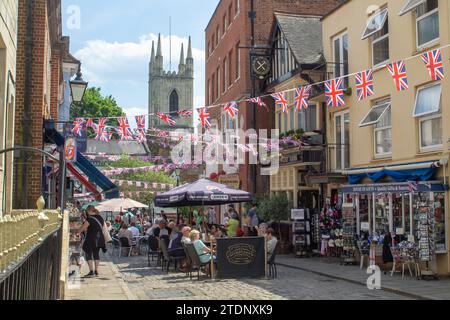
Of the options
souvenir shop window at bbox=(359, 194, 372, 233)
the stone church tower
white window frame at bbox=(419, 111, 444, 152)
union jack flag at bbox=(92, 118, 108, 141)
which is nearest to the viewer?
white window frame at bbox=(419, 111, 444, 152)

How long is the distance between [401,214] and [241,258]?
4.75 metres

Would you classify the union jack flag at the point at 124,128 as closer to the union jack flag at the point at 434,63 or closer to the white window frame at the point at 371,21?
the white window frame at the point at 371,21

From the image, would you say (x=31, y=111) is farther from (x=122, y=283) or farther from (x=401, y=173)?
(x=401, y=173)

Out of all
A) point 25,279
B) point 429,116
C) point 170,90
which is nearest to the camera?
point 25,279

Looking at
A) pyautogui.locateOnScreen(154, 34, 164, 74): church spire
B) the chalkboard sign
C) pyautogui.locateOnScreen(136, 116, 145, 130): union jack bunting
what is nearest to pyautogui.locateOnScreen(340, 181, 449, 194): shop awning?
the chalkboard sign

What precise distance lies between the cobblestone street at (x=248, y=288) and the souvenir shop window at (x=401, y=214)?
259cm

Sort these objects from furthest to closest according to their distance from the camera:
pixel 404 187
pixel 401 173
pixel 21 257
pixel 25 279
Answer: pixel 401 173
pixel 404 187
pixel 25 279
pixel 21 257

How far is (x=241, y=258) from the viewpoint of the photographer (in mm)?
13078

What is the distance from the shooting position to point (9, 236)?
297cm

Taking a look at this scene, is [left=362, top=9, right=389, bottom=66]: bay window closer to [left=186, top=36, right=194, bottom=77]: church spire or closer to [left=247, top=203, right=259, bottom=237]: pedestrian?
[left=247, top=203, right=259, bottom=237]: pedestrian

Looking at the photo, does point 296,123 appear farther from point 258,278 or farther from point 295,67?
point 258,278

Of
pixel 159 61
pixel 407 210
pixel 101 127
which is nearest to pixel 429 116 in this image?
pixel 407 210

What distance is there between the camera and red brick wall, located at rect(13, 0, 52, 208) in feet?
42.6

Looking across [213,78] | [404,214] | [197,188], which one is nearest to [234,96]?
[213,78]
